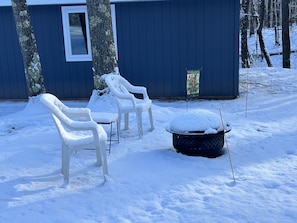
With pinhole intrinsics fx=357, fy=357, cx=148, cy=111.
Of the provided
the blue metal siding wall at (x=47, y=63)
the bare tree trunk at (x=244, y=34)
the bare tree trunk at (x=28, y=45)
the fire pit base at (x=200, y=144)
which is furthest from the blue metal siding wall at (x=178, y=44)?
the bare tree trunk at (x=244, y=34)

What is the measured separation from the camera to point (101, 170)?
3586 mm

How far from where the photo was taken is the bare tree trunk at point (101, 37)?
19.0 feet

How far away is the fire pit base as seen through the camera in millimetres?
3914

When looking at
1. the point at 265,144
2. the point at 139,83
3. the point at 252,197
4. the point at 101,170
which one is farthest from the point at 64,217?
the point at 139,83

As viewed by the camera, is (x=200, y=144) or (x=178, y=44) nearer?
(x=200, y=144)

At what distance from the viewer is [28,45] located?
21.7 ft

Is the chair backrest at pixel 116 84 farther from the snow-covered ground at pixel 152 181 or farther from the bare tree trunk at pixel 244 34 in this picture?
the bare tree trunk at pixel 244 34

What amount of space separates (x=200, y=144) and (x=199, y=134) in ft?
0.45

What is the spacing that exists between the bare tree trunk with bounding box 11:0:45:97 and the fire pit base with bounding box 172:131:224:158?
12.2 ft

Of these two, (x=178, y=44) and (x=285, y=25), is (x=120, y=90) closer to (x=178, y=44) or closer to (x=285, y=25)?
(x=178, y=44)

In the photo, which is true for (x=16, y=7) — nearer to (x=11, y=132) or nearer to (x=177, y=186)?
(x=11, y=132)

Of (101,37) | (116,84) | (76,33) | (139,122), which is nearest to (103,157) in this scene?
(139,122)

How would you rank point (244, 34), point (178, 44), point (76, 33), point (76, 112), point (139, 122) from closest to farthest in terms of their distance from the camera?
point (76, 112), point (139, 122), point (178, 44), point (76, 33), point (244, 34)

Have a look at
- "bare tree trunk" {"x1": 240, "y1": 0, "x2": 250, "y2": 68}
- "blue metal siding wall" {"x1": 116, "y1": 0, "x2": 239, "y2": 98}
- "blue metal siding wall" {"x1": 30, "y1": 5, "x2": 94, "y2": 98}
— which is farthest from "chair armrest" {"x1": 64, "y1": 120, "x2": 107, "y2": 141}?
"bare tree trunk" {"x1": 240, "y1": 0, "x2": 250, "y2": 68}
